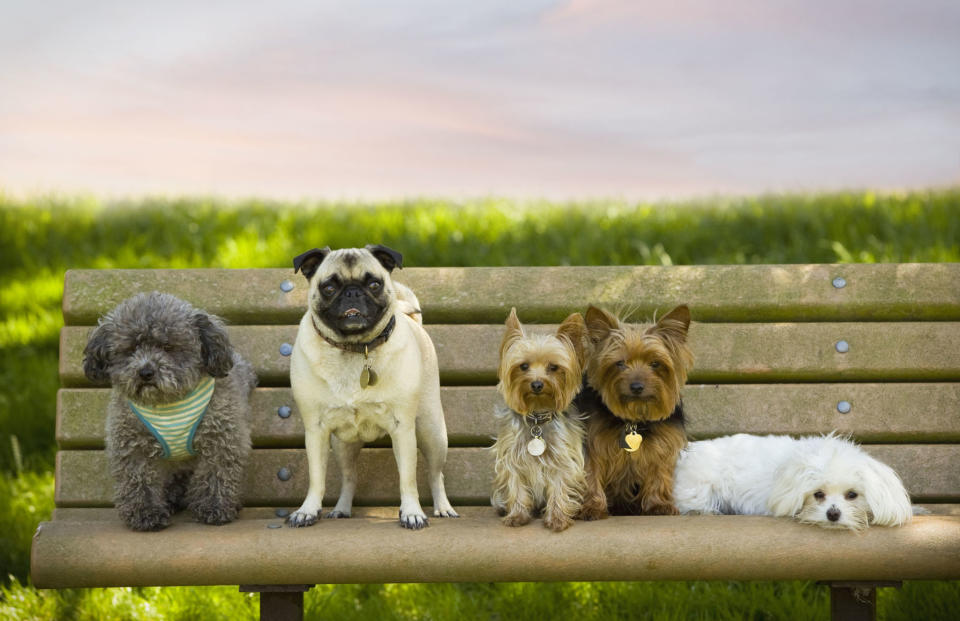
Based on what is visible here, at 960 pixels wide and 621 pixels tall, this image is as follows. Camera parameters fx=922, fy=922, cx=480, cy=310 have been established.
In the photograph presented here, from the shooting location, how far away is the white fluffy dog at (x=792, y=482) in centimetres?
317

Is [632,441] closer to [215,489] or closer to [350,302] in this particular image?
[350,302]

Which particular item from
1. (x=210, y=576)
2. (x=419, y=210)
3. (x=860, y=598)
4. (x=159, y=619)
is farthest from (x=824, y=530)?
(x=419, y=210)

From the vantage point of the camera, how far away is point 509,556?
3.04m

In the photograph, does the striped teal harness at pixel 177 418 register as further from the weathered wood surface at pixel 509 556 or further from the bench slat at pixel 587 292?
the bench slat at pixel 587 292

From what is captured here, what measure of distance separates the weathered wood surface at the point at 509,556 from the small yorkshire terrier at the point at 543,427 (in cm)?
12

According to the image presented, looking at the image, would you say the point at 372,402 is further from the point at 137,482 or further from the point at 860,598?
the point at 860,598

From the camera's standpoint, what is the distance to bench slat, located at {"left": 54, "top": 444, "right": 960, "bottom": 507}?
3973mm

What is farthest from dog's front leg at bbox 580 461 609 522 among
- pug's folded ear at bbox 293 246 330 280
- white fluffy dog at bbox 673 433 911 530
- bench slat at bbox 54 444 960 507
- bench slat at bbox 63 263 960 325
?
pug's folded ear at bbox 293 246 330 280

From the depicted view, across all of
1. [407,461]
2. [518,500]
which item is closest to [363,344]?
[407,461]

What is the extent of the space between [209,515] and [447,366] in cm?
120

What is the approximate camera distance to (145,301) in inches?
133

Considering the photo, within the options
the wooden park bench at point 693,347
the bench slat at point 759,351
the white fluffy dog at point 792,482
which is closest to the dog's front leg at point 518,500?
the wooden park bench at point 693,347

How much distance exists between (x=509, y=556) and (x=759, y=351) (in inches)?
65.4

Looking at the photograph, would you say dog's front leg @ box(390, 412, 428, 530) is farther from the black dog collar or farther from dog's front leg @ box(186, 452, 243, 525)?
dog's front leg @ box(186, 452, 243, 525)
